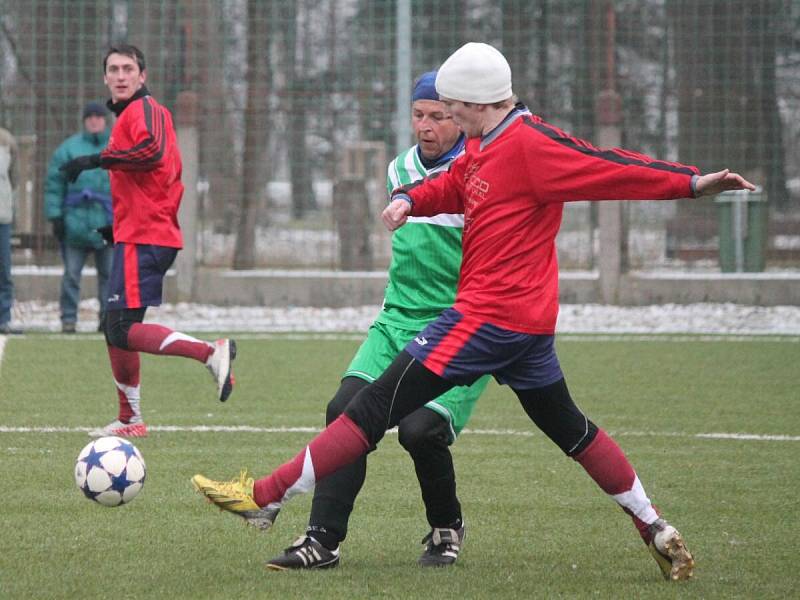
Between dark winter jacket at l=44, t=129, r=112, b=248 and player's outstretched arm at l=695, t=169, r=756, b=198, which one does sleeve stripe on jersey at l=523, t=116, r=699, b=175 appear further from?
dark winter jacket at l=44, t=129, r=112, b=248

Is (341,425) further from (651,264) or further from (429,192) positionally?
(651,264)

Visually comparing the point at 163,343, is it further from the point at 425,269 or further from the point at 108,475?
the point at 425,269

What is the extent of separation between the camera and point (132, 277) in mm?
7316

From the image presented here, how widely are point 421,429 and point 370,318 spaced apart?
960 centimetres

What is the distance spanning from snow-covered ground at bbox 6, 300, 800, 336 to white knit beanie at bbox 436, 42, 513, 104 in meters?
8.78

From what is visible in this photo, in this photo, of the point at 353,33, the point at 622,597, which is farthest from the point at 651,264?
the point at 622,597

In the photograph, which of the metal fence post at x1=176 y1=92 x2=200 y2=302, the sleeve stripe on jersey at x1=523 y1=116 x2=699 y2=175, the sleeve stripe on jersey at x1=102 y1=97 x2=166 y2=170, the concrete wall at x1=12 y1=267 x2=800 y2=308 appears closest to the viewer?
the sleeve stripe on jersey at x1=523 y1=116 x2=699 y2=175

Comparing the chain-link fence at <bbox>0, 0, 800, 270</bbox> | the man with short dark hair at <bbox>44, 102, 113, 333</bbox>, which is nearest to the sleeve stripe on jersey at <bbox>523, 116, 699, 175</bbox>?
the man with short dark hair at <bbox>44, 102, 113, 333</bbox>

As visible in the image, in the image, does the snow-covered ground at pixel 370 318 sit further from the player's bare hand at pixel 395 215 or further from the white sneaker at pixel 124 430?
the player's bare hand at pixel 395 215

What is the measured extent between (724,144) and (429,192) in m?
11.5

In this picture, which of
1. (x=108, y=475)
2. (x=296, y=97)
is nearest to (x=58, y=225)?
(x=296, y=97)

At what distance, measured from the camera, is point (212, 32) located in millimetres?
15969

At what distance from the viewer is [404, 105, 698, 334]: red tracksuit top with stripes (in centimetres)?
437

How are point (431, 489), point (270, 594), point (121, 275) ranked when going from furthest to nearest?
point (121, 275) → point (431, 489) → point (270, 594)
